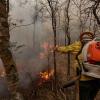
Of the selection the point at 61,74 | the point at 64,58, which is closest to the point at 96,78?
the point at 61,74

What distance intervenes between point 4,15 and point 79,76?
3683mm

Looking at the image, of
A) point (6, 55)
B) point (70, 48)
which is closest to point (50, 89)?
point (6, 55)

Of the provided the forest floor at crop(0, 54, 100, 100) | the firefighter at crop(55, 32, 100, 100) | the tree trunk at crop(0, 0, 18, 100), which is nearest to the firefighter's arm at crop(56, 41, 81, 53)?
the firefighter at crop(55, 32, 100, 100)

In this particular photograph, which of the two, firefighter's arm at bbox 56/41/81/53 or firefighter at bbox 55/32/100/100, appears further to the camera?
firefighter's arm at bbox 56/41/81/53

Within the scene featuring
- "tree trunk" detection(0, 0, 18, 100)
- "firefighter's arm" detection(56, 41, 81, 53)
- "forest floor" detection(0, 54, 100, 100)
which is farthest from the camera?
"forest floor" detection(0, 54, 100, 100)

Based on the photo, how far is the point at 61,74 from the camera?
3222 cm

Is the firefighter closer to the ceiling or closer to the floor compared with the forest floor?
closer to the ceiling

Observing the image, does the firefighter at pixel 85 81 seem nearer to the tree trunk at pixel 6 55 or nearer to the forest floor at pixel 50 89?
the tree trunk at pixel 6 55

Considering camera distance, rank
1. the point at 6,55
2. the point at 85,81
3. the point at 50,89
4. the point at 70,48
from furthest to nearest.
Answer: the point at 50,89, the point at 6,55, the point at 70,48, the point at 85,81

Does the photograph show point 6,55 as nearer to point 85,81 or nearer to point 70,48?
point 70,48

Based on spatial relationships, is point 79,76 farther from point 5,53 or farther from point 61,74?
point 61,74

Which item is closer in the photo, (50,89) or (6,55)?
(6,55)

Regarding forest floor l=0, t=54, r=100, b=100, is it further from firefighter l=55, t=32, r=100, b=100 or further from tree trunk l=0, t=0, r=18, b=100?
firefighter l=55, t=32, r=100, b=100

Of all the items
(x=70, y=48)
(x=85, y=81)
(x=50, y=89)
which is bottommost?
(x=50, y=89)
